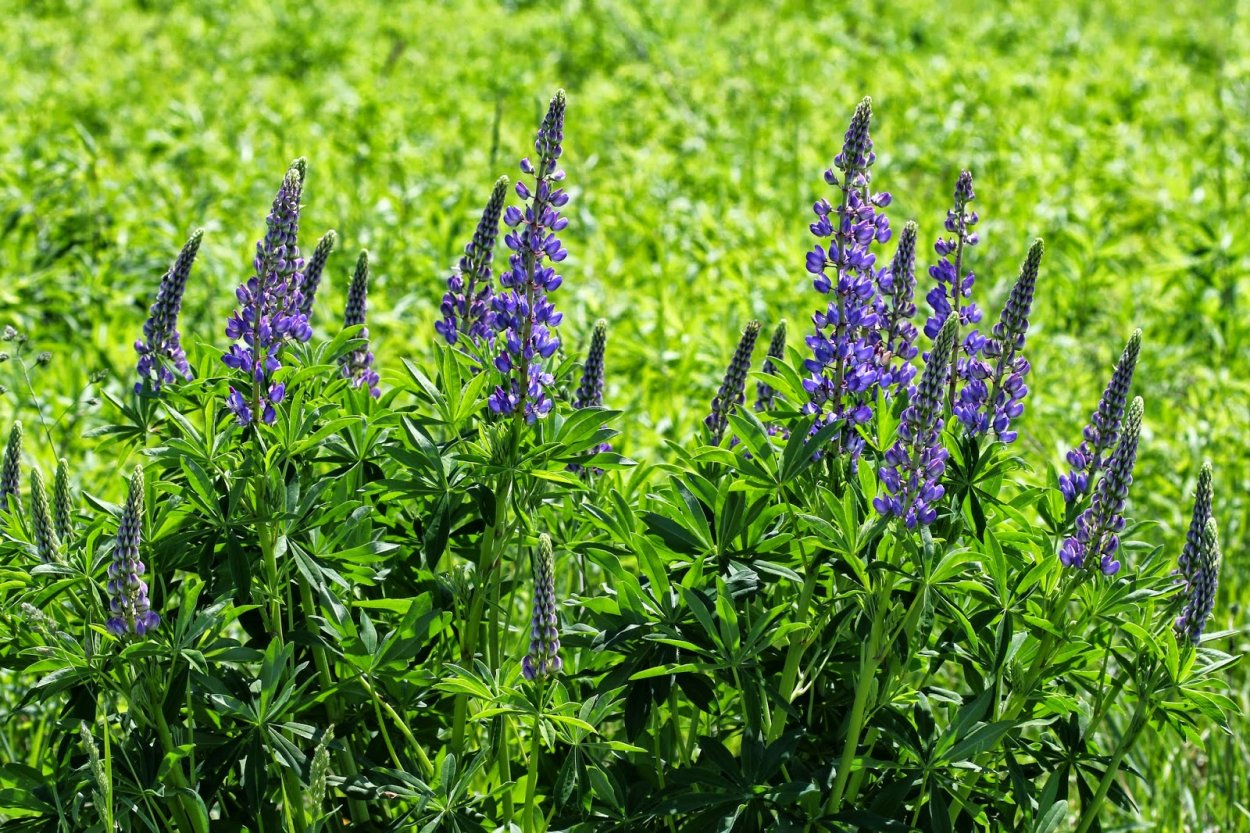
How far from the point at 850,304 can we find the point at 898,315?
0.11m

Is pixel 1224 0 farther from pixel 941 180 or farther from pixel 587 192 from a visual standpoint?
pixel 587 192

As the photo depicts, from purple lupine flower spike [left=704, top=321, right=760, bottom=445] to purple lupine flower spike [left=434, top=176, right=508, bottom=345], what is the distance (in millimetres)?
454

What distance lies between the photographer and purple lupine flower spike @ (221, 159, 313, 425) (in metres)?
2.31

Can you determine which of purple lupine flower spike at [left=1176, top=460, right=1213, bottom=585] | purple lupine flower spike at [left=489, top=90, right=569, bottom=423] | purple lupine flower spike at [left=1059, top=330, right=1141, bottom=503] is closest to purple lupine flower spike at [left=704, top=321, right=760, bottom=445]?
purple lupine flower spike at [left=489, top=90, right=569, bottom=423]

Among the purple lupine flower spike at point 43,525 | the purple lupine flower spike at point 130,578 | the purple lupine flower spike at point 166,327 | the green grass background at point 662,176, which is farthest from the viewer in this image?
the green grass background at point 662,176

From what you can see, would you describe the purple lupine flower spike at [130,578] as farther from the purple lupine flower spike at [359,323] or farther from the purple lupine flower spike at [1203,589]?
the purple lupine flower spike at [1203,589]

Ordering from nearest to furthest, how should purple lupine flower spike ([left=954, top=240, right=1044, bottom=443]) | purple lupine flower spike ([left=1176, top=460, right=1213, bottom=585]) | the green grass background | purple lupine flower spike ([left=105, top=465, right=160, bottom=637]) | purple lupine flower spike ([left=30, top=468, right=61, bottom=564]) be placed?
purple lupine flower spike ([left=105, top=465, right=160, bottom=637]) → purple lupine flower spike ([left=30, top=468, right=61, bottom=564]) → purple lupine flower spike ([left=1176, top=460, right=1213, bottom=585]) → purple lupine flower spike ([left=954, top=240, right=1044, bottom=443]) → the green grass background

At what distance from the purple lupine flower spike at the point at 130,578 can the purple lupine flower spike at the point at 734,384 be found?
1.05m

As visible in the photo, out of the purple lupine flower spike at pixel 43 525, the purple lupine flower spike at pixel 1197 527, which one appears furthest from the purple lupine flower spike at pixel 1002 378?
the purple lupine flower spike at pixel 43 525

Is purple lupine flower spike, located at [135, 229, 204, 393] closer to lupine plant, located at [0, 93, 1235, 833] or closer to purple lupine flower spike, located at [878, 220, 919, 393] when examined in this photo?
lupine plant, located at [0, 93, 1235, 833]

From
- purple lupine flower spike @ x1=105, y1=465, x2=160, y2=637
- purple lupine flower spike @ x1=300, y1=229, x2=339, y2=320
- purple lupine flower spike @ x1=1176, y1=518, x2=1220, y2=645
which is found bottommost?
purple lupine flower spike @ x1=105, y1=465, x2=160, y2=637

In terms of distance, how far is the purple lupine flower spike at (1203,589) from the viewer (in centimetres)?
225

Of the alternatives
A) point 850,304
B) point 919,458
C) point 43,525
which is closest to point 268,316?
point 43,525

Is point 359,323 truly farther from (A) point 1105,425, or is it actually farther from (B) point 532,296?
(A) point 1105,425
